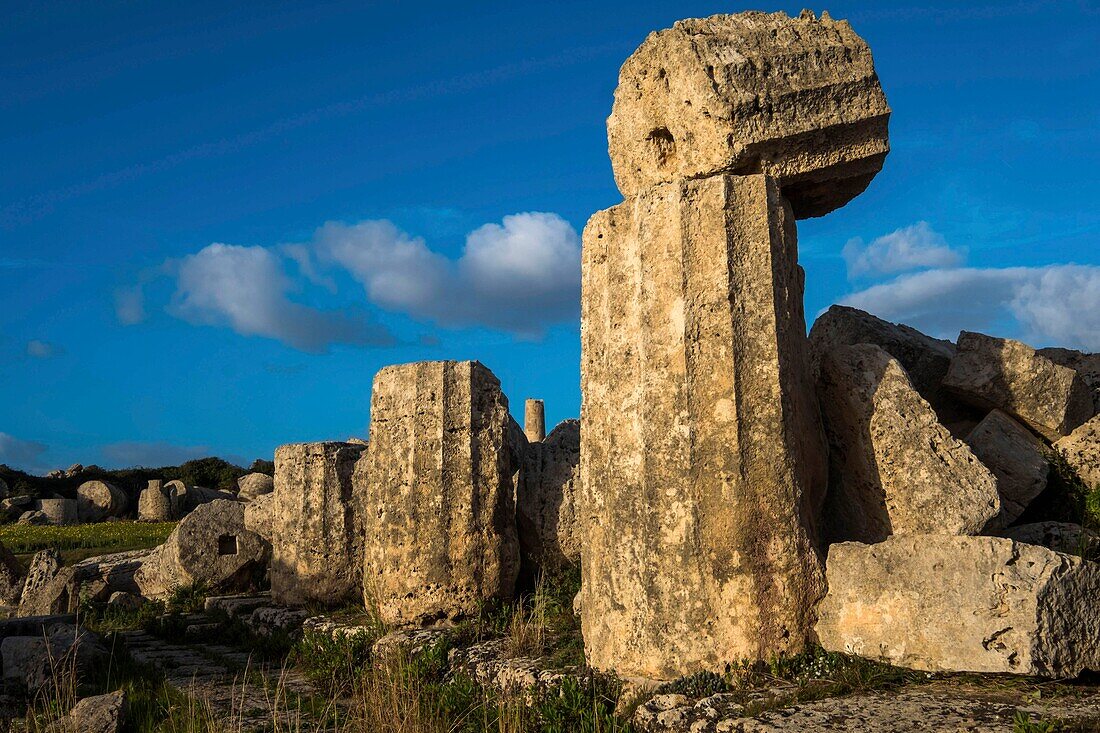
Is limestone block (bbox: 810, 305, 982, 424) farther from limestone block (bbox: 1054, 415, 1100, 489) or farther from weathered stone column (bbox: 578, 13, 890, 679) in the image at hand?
weathered stone column (bbox: 578, 13, 890, 679)

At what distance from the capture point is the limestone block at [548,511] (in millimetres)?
9047

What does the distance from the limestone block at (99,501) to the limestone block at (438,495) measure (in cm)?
2519

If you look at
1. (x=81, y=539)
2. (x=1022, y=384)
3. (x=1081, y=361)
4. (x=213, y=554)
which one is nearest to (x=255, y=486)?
(x=81, y=539)

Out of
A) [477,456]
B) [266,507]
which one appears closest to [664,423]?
[477,456]

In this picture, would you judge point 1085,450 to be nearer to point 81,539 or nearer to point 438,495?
Answer: point 438,495

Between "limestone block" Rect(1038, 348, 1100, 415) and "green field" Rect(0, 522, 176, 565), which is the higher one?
"limestone block" Rect(1038, 348, 1100, 415)

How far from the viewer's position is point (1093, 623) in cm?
462

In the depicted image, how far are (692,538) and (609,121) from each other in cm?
307

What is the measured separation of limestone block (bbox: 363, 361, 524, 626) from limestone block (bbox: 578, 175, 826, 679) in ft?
9.41

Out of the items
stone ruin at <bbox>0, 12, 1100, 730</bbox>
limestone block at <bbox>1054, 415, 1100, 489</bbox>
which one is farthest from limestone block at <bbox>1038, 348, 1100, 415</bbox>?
limestone block at <bbox>1054, 415, 1100, 489</bbox>

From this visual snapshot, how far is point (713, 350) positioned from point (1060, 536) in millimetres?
3075

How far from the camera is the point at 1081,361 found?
8914mm

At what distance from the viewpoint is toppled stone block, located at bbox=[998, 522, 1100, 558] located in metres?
6.07

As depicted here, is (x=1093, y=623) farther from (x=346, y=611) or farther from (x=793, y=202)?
(x=346, y=611)
